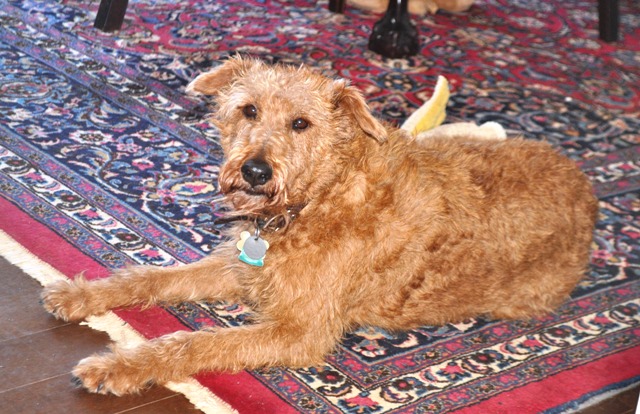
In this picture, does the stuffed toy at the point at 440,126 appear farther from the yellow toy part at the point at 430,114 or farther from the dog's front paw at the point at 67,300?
the dog's front paw at the point at 67,300

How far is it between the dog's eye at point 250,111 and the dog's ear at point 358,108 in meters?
0.28

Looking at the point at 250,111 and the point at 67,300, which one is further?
the point at 67,300

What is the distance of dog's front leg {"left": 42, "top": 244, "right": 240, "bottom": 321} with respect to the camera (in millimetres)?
3148

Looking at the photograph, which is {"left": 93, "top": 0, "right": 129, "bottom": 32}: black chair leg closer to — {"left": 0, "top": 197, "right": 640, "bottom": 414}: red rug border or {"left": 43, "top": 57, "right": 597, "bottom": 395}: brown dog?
{"left": 0, "top": 197, "right": 640, "bottom": 414}: red rug border

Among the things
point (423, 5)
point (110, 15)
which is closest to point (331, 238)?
point (110, 15)

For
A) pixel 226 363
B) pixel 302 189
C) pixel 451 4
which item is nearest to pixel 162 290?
pixel 226 363

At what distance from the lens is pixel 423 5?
23.4 feet

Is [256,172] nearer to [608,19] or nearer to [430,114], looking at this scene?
[430,114]

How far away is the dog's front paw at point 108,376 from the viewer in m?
2.79

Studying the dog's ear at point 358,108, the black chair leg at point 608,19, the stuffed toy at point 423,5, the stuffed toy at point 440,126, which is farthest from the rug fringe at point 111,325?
the black chair leg at point 608,19

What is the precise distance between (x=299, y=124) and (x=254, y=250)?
453 mm

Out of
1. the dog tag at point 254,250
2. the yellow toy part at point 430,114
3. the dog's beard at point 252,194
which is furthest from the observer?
the yellow toy part at point 430,114

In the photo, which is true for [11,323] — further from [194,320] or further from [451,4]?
[451,4]

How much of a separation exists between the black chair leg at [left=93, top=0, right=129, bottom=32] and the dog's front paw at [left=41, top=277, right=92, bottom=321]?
3.07 meters
